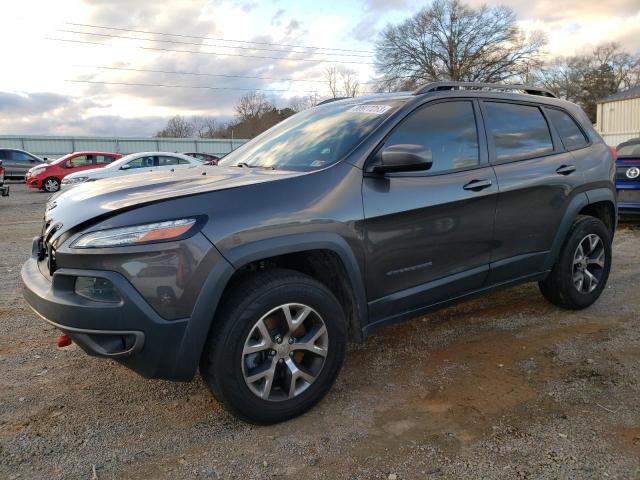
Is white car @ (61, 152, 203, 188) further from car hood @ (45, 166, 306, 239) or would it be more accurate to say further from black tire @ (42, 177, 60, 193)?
car hood @ (45, 166, 306, 239)

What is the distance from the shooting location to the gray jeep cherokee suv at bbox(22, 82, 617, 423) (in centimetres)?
239

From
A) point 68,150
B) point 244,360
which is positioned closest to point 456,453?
point 244,360

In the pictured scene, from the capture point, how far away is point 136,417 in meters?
2.88

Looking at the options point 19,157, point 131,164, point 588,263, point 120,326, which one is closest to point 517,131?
point 588,263

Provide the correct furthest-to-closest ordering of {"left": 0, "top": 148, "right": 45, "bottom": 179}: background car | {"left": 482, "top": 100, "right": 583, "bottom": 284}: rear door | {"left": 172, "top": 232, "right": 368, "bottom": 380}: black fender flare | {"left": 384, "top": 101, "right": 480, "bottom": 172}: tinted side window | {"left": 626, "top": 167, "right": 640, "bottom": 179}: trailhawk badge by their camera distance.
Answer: {"left": 0, "top": 148, "right": 45, "bottom": 179}: background car → {"left": 626, "top": 167, "right": 640, "bottom": 179}: trailhawk badge → {"left": 482, "top": 100, "right": 583, "bottom": 284}: rear door → {"left": 384, "top": 101, "right": 480, "bottom": 172}: tinted side window → {"left": 172, "top": 232, "right": 368, "bottom": 380}: black fender flare

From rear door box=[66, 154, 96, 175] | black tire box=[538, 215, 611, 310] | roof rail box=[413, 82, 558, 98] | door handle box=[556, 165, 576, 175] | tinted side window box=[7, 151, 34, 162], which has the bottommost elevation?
black tire box=[538, 215, 611, 310]

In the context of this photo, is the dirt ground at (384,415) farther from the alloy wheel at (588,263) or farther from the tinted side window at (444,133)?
the tinted side window at (444,133)

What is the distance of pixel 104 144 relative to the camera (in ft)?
130

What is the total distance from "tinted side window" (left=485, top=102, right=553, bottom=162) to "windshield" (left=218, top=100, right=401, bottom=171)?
0.88m

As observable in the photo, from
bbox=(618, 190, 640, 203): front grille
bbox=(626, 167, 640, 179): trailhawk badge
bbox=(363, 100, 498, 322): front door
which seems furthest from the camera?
bbox=(618, 190, 640, 203): front grille

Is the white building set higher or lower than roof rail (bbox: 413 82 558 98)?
higher

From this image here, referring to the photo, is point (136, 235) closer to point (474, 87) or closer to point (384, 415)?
point (384, 415)

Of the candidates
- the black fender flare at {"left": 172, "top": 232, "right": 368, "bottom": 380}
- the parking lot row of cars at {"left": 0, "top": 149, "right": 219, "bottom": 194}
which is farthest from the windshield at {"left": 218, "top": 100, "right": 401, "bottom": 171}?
the parking lot row of cars at {"left": 0, "top": 149, "right": 219, "bottom": 194}

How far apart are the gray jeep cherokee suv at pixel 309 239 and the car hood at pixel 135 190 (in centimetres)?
2
